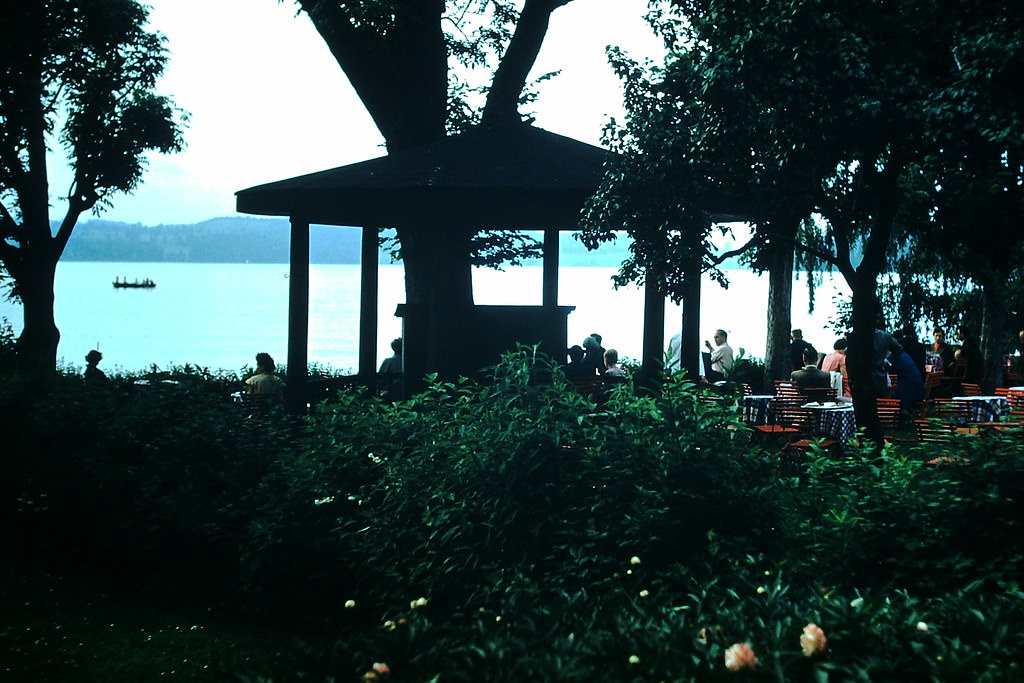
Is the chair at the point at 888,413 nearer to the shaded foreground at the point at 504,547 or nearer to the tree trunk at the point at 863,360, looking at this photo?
the tree trunk at the point at 863,360

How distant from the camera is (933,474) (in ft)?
16.3

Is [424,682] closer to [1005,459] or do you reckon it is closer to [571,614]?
[571,614]

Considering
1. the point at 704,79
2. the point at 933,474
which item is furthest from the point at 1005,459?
the point at 704,79

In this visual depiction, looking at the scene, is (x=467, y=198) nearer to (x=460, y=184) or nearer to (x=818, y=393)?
(x=460, y=184)

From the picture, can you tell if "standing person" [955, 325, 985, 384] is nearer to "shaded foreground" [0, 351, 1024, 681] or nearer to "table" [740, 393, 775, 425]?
"table" [740, 393, 775, 425]

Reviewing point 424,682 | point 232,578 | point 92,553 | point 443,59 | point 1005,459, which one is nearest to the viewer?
point 424,682

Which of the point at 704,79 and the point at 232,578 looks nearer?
the point at 232,578

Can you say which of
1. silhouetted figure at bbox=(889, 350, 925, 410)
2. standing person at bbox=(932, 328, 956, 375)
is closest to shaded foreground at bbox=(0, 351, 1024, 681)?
silhouetted figure at bbox=(889, 350, 925, 410)

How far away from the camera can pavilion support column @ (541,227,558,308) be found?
1414cm

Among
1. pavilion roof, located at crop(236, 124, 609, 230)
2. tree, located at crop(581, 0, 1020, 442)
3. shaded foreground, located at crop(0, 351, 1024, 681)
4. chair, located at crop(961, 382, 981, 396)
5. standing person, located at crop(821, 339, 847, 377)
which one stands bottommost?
shaded foreground, located at crop(0, 351, 1024, 681)

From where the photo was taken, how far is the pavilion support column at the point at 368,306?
48.1 feet

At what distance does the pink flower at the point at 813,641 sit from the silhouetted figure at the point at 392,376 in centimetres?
1069

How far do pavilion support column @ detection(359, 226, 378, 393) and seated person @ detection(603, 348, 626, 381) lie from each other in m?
3.16

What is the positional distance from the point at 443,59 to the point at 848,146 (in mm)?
6796
